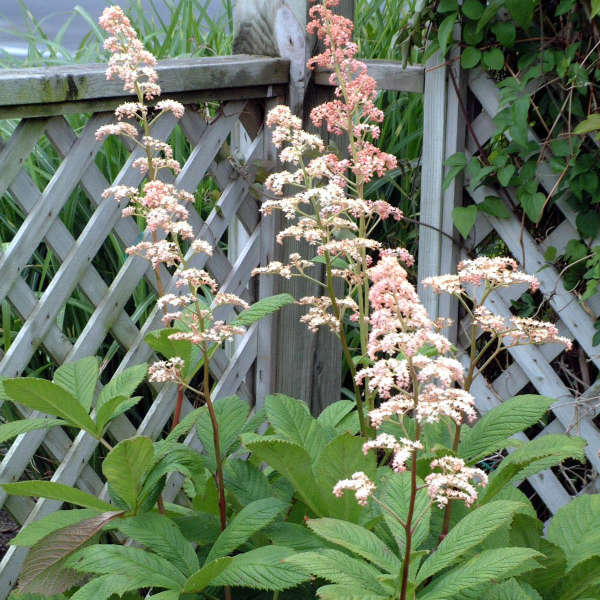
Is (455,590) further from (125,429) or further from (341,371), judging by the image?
(341,371)

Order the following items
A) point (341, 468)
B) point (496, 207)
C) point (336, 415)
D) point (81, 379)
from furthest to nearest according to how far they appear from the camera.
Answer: point (496, 207)
point (336, 415)
point (81, 379)
point (341, 468)

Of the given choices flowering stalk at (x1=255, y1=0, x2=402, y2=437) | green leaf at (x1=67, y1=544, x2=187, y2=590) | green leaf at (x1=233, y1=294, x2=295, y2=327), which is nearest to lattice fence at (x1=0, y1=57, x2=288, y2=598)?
flowering stalk at (x1=255, y1=0, x2=402, y2=437)

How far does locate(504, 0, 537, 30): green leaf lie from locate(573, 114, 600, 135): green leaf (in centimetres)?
29

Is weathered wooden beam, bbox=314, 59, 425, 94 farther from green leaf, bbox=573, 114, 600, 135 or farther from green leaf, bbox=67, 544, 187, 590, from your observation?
green leaf, bbox=67, 544, 187, 590

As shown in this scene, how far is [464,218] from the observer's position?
2.28m

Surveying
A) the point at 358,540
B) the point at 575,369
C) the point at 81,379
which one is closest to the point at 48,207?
the point at 81,379

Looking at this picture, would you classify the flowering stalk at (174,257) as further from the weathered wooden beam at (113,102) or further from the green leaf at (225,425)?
the weathered wooden beam at (113,102)

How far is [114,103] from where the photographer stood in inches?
79.0

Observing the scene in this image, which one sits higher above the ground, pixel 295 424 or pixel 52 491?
pixel 295 424

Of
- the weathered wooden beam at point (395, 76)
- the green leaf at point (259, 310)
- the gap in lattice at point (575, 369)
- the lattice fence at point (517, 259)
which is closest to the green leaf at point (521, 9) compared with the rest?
the lattice fence at point (517, 259)

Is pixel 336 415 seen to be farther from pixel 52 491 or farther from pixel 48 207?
pixel 48 207

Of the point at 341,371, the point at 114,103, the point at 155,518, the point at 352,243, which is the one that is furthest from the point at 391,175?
the point at 155,518

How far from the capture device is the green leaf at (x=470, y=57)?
2.21 meters

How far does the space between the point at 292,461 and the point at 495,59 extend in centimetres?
132
